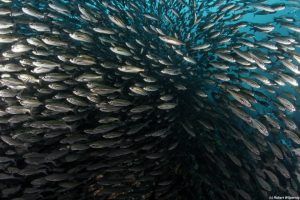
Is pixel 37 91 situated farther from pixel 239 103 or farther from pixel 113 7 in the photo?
pixel 239 103

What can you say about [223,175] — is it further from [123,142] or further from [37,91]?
[37,91]

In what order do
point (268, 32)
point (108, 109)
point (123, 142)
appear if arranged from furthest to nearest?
point (268, 32) → point (123, 142) → point (108, 109)

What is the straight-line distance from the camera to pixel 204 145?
623cm

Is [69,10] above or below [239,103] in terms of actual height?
above

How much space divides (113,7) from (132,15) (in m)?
0.58

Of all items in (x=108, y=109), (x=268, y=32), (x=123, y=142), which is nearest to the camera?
(x=108, y=109)

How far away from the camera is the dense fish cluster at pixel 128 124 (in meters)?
5.72

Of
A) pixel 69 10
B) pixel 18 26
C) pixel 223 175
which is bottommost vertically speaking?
pixel 223 175

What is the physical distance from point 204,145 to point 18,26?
523 cm

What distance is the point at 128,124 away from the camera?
641cm

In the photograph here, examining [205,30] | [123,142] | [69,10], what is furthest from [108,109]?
[205,30]

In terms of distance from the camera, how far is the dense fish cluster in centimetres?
572

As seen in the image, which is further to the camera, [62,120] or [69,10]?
[69,10]

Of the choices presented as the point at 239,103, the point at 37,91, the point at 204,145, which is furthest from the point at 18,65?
the point at 239,103
